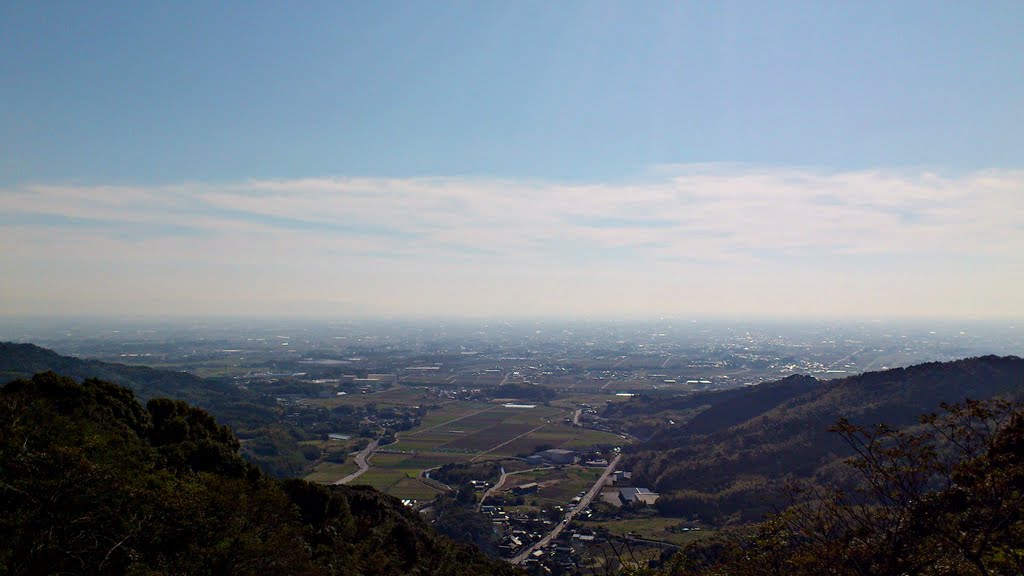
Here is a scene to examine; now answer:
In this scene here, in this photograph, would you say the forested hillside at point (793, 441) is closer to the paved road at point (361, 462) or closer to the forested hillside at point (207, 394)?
the paved road at point (361, 462)

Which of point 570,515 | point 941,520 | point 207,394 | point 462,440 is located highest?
point 941,520

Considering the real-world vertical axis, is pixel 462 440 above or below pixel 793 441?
below

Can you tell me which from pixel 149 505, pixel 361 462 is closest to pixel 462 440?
pixel 361 462

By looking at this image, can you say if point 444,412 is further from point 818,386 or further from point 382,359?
point 382,359

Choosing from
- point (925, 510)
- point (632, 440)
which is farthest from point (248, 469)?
point (632, 440)

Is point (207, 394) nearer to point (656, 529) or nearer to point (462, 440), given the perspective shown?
point (462, 440)

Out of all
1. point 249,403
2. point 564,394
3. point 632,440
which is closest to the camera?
point 632,440
